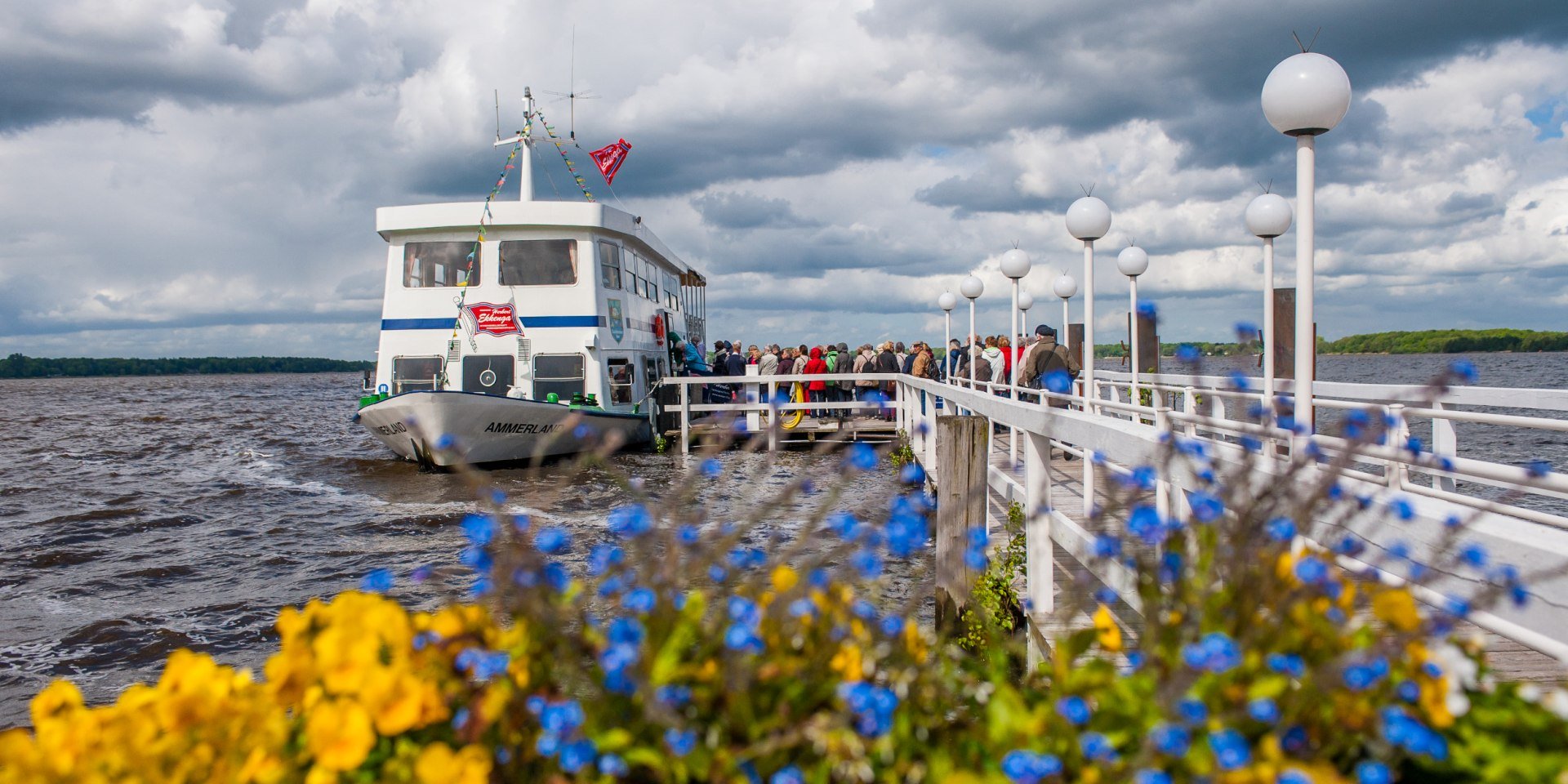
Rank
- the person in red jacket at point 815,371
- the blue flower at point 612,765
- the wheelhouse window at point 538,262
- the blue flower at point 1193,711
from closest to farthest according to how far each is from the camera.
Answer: the blue flower at point 1193,711 < the blue flower at point 612,765 < the wheelhouse window at point 538,262 < the person in red jacket at point 815,371

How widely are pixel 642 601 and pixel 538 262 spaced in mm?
16258

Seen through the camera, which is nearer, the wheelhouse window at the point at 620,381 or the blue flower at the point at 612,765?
the blue flower at the point at 612,765

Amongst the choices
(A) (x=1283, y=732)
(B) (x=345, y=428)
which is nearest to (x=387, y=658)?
(A) (x=1283, y=732)

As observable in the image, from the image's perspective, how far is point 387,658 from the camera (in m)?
1.80

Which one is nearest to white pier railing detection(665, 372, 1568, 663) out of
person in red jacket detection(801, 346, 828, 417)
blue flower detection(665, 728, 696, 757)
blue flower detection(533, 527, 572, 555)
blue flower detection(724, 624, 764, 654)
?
blue flower detection(533, 527, 572, 555)

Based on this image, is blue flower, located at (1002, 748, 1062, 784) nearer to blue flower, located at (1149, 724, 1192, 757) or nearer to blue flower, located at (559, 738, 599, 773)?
blue flower, located at (1149, 724, 1192, 757)

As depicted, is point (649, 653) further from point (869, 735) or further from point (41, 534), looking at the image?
point (41, 534)

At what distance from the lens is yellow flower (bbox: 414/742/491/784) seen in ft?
4.86

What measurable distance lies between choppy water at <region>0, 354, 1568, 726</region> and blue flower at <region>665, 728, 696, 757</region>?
1.12 meters

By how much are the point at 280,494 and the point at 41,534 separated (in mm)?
3666

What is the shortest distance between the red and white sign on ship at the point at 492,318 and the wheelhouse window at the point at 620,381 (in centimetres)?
166

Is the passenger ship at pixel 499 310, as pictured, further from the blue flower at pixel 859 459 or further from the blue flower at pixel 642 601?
the blue flower at pixel 642 601

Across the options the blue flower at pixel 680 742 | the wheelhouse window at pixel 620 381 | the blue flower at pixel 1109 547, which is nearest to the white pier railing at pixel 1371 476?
the blue flower at pixel 1109 547

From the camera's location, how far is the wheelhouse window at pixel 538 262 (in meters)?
17.2
